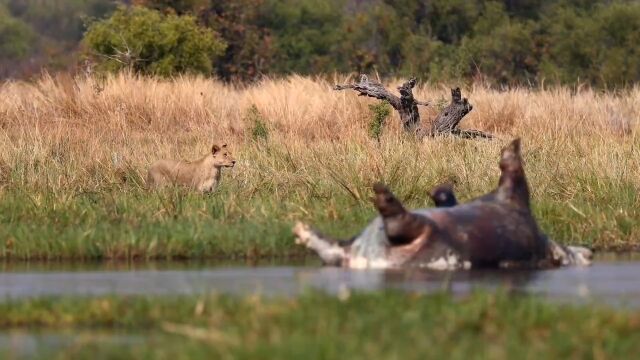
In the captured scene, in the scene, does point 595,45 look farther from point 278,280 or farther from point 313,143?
point 278,280

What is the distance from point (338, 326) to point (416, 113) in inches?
552

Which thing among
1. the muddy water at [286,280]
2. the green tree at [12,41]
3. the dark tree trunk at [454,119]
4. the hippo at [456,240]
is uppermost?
the green tree at [12,41]

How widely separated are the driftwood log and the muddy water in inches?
363

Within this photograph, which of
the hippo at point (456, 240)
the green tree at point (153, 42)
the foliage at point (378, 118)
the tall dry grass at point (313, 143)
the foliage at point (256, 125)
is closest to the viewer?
the hippo at point (456, 240)

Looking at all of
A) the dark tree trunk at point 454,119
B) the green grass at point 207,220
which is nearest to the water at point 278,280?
the green grass at point 207,220

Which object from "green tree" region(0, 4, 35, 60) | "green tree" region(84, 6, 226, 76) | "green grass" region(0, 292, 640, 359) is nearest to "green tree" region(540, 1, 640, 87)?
"green tree" region(84, 6, 226, 76)

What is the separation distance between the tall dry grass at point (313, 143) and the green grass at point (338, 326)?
493 cm

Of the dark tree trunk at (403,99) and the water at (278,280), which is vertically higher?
the dark tree trunk at (403,99)

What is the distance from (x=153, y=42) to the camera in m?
32.3

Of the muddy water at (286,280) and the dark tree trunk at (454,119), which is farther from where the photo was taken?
the dark tree trunk at (454,119)

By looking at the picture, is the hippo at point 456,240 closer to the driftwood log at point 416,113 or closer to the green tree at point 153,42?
the driftwood log at point 416,113

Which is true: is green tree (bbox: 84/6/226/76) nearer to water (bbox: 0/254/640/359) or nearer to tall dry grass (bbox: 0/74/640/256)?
tall dry grass (bbox: 0/74/640/256)

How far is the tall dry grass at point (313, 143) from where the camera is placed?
14.8m

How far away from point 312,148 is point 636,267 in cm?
765
